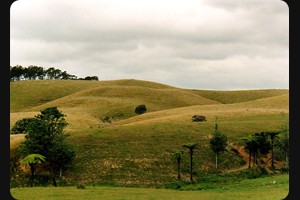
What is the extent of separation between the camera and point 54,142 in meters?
51.8

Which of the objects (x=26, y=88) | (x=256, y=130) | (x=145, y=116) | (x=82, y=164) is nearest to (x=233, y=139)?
(x=256, y=130)

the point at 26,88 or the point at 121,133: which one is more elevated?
the point at 26,88

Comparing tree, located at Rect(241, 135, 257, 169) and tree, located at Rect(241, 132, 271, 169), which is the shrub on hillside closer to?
tree, located at Rect(241, 132, 271, 169)

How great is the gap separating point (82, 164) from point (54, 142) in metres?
4.96

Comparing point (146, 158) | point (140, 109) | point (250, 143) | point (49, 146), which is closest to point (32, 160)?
point (49, 146)


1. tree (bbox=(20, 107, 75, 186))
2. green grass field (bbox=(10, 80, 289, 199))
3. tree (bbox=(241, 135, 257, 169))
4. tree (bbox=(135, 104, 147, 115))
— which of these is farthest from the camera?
tree (bbox=(135, 104, 147, 115))

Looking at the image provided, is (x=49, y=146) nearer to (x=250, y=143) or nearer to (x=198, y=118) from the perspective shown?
(x=250, y=143)

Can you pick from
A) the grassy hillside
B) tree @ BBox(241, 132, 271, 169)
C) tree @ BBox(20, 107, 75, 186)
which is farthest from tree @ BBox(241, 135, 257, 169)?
tree @ BBox(20, 107, 75, 186)

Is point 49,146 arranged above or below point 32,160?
above

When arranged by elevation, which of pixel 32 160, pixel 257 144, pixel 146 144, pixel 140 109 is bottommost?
pixel 146 144

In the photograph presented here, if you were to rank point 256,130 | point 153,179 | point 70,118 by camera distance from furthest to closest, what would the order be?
point 70,118 < point 256,130 < point 153,179

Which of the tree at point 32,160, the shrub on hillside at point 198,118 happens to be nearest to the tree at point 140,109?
the shrub on hillside at point 198,118

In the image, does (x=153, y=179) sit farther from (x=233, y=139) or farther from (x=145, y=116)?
(x=145, y=116)

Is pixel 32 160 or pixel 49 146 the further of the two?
pixel 49 146
